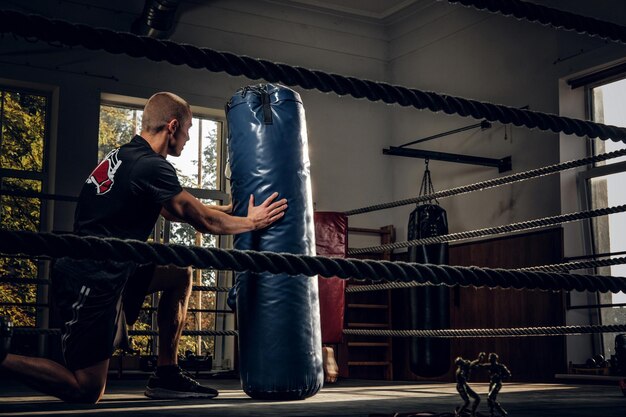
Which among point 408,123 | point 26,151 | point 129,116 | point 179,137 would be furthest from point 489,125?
point 179,137

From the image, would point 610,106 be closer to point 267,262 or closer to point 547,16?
point 547,16

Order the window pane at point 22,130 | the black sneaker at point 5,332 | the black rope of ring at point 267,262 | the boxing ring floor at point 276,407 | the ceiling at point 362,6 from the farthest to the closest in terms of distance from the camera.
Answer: the ceiling at point 362,6
the window pane at point 22,130
the boxing ring floor at point 276,407
the black sneaker at point 5,332
the black rope of ring at point 267,262

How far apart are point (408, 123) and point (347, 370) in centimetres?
250

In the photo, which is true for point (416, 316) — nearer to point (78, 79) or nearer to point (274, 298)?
point (78, 79)

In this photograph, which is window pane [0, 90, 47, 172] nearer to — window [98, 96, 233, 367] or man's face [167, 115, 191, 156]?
window [98, 96, 233, 367]

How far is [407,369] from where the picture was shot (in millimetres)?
7176

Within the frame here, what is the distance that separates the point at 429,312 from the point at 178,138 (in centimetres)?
372

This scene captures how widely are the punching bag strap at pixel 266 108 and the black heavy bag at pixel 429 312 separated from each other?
3.65m

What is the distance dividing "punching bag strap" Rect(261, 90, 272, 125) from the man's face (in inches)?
12.5

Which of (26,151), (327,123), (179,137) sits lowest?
(179,137)

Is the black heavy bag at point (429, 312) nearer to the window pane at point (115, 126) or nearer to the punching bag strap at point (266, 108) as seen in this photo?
the window pane at point (115, 126)

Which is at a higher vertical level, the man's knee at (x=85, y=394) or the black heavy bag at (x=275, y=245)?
the black heavy bag at (x=275, y=245)

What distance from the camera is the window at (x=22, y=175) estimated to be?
6.04 metres

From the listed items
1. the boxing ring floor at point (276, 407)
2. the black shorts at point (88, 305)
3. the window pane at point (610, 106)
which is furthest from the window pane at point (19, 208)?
the window pane at point (610, 106)
